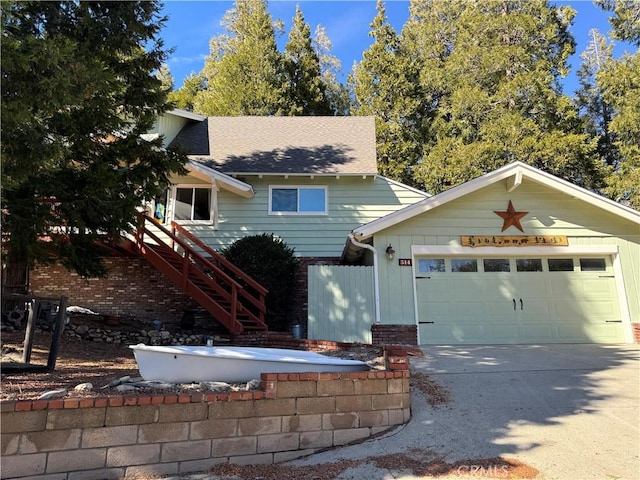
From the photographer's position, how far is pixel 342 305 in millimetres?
9828

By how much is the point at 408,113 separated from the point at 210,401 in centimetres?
2030

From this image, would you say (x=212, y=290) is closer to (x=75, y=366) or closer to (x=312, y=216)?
(x=312, y=216)

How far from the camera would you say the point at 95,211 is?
7527mm

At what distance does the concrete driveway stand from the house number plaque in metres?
3.33

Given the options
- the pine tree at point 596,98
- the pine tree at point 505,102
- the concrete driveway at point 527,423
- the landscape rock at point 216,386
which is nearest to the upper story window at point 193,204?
the concrete driveway at point 527,423

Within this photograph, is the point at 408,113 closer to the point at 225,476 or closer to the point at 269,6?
the point at 269,6

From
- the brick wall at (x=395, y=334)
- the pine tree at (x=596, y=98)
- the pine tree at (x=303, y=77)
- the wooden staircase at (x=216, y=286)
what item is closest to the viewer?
the brick wall at (x=395, y=334)

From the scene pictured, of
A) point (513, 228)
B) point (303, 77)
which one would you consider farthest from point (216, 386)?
point (303, 77)

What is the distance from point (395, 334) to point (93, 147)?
281 inches

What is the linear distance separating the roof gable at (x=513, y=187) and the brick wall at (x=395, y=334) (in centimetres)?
209

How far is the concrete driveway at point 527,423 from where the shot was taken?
11.8 feet

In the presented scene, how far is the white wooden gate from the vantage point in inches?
380

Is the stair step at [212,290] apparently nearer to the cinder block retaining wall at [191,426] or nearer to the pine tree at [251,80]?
the cinder block retaining wall at [191,426]

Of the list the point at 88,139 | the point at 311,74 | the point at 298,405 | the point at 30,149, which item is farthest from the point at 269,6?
the point at 298,405
